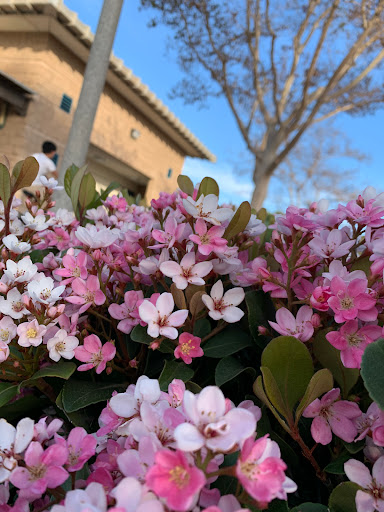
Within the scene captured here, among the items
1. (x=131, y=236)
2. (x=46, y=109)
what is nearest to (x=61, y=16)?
(x=46, y=109)

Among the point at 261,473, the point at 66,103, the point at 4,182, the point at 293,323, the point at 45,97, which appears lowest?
the point at 261,473

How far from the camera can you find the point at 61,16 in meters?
7.23

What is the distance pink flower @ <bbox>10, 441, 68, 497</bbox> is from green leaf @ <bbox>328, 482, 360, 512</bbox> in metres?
0.30

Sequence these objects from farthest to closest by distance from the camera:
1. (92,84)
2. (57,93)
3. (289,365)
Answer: (57,93), (92,84), (289,365)

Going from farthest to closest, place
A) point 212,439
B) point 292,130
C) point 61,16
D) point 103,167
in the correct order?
point 103,167 < point 292,130 < point 61,16 < point 212,439

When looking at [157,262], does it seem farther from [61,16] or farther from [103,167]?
[103,167]

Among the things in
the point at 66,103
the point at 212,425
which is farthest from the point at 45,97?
the point at 212,425

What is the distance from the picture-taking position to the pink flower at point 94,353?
2.07 feet

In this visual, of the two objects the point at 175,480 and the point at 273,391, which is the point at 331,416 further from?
the point at 175,480

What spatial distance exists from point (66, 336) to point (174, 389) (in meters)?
0.23

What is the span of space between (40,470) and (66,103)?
9675 millimetres

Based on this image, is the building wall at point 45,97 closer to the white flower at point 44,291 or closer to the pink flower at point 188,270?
the white flower at point 44,291

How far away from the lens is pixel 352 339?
0.57 metres

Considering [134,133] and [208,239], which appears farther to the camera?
[134,133]
